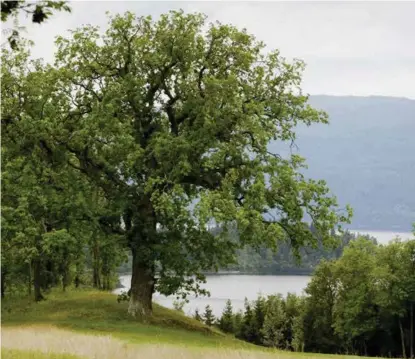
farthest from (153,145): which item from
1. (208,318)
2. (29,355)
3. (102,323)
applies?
(208,318)

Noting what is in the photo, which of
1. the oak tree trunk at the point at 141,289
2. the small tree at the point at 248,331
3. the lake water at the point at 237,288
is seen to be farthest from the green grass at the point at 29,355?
the lake water at the point at 237,288

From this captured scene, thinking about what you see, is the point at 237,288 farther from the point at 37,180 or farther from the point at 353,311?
the point at 37,180

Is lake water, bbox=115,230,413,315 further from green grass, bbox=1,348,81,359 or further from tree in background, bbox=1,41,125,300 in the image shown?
green grass, bbox=1,348,81,359

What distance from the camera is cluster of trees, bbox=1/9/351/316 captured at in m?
32.6

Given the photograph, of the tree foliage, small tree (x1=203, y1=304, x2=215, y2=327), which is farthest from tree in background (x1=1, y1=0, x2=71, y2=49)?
small tree (x1=203, y1=304, x2=215, y2=327)

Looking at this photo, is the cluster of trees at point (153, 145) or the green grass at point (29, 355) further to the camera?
the cluster of trees at point (153, 145)

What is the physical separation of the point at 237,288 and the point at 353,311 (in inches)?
3676

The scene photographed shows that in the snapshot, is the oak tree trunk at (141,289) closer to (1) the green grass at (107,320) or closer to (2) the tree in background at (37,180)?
(1) the green grass at (107,320)

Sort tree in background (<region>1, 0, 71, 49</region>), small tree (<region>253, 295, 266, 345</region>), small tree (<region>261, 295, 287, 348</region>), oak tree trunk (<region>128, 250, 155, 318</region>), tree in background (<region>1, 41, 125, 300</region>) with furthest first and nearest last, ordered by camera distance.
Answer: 1. small tree (<region>253, 295, 266, 345</region>)
2. small tree (<region>261, 295, 287, 348</region>)
3. oak tree trunk (<region>128, 250, 155, 318</region>)
4. tree in background (<region>1, 41, 125, 300</region>)
5. tree in background (<region>1, 0, 71, 49</region>)

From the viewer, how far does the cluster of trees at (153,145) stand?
32.6 meters

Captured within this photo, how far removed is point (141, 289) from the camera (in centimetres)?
3509

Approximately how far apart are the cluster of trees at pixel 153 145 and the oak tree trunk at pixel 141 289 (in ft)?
0.26

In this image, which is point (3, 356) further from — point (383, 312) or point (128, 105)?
point (383, 312)

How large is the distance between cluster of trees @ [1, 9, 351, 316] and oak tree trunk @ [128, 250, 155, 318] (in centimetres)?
8
